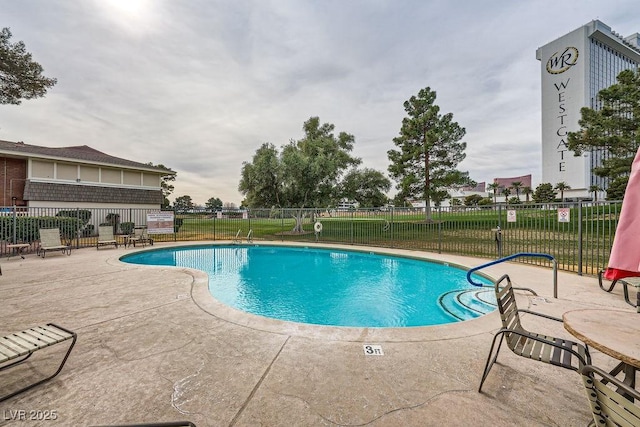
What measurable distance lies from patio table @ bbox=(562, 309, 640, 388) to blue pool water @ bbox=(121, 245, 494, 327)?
3.09m

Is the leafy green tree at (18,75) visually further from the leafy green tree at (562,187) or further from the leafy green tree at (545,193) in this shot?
the leafy green tree at (562,187)

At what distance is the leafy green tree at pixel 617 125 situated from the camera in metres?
12.8

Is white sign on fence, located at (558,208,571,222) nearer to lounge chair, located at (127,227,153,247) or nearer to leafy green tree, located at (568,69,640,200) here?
leafy green tree, located at (568,69,640,200)

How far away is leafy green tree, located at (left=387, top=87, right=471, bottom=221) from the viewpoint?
58.9ft

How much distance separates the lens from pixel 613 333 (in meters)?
1.59

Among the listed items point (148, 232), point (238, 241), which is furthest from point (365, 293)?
point (148, 232)

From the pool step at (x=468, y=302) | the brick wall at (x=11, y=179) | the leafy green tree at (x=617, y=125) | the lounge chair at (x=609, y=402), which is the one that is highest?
the leafy green tree at (x=617, y=125)

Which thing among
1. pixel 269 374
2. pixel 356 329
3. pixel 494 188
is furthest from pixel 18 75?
pixel 494 188

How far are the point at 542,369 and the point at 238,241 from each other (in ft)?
44.0

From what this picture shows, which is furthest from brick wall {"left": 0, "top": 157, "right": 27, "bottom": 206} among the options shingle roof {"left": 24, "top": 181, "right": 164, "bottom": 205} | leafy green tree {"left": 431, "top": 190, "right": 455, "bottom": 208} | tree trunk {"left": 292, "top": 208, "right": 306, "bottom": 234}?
leafy green tree {"left": 431, "top": 190, "right": 455, "bottom": 208}

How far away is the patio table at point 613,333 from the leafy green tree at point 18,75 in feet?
53.1

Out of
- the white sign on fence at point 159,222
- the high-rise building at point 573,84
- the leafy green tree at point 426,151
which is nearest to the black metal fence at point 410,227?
the white sign on fence at point 159,222

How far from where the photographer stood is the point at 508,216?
7707 millimetres

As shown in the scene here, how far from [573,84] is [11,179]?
321ft
